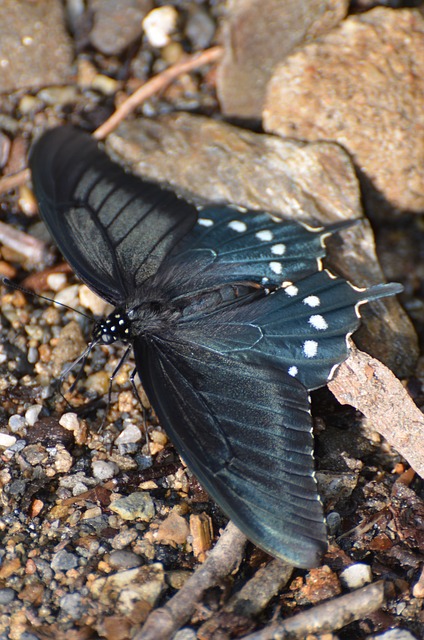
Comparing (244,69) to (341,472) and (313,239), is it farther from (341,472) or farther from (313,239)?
(341,472)

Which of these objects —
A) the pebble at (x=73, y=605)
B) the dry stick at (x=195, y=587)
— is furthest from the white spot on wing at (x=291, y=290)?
the pebble at (x=73, y=605)

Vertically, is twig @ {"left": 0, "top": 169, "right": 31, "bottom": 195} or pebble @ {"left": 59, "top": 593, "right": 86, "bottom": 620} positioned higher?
twig @ {"left": 0, "top": 169, "right": 31, "bottom": 195}

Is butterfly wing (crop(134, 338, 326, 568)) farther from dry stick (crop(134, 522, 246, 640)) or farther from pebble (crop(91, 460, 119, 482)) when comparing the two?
pebble (crop(91, 460, 119, 482))

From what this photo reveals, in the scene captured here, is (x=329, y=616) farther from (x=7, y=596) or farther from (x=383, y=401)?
(x=7, y=596)

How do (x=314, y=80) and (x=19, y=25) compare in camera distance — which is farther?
(x=19, y=25)

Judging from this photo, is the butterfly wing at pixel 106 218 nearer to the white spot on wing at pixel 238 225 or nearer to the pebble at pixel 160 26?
the white spot on wing at pixel 238 225

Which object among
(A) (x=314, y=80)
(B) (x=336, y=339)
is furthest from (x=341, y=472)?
(A) (x=314, y=80)

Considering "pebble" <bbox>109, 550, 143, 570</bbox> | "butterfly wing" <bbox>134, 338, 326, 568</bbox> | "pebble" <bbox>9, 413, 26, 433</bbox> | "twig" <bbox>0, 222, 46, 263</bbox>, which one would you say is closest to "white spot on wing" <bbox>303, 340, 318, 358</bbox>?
"butterfly wing" <bbox>134, 338, 326, 568</bbox>
